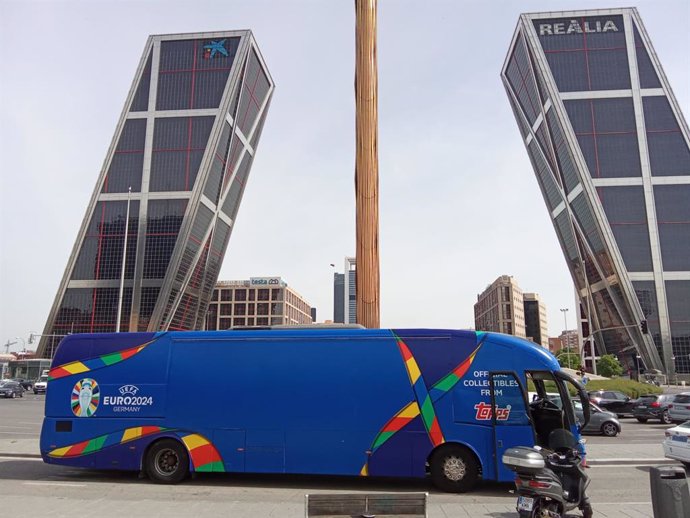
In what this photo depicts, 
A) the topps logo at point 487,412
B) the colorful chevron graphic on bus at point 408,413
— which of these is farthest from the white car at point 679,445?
the colorful chevron graphic on bus at point 408,413

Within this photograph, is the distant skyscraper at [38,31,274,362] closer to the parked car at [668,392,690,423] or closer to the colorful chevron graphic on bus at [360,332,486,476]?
the parked car at [668,392,690,423]

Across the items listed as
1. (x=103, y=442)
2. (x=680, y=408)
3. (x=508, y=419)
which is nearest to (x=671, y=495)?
(x=508, y=419)

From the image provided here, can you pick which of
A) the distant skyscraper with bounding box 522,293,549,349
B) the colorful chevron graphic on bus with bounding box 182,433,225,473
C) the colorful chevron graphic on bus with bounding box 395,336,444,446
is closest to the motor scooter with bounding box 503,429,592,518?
the colorful chevron graphic on bus with bounding box 395,336,444,446

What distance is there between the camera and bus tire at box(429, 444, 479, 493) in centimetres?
920

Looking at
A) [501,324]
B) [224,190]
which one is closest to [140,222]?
[224,190]

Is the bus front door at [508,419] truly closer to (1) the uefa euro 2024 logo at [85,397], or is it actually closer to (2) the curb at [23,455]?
(1) the uefa euro 2024 logo at [85,397]

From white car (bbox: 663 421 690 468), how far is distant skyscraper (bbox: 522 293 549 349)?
6108 inches

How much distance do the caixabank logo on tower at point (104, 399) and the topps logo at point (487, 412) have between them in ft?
20.9

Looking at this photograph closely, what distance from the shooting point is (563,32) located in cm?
8438

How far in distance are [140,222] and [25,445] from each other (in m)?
73.9

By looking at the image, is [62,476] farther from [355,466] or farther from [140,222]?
[140,222]

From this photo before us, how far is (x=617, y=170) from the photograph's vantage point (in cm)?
7888

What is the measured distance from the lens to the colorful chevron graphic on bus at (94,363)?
10.6 metres

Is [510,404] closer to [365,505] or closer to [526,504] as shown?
[526,504]
